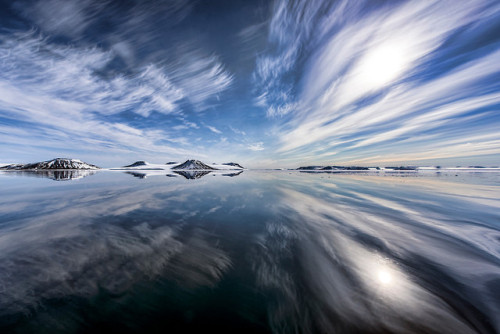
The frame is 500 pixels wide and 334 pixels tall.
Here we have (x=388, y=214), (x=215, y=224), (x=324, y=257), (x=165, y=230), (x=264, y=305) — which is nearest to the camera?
(x=264, y=305)

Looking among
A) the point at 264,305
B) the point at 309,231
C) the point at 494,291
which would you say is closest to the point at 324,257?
the point at 309,231

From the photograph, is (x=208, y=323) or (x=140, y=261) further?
(x=140, y=261)

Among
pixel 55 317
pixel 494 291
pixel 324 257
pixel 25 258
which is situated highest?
pixel 25 258

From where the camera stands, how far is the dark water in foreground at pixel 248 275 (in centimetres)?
280

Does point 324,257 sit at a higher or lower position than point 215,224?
lower

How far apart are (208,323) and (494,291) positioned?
6.37 m

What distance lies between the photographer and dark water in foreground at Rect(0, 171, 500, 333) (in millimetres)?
2797

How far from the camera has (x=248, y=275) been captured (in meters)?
3.96

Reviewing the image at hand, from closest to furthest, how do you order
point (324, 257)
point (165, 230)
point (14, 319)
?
point (14, 319) < point (324, 257) < point (165, 230)

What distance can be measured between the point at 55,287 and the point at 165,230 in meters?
3.15

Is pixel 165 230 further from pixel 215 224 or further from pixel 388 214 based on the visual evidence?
pixel 388 214

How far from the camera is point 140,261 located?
14.5 feet

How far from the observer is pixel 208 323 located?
2.76 m

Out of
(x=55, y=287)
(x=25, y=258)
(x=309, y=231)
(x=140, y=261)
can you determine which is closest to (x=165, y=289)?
(x=140, y=261)
